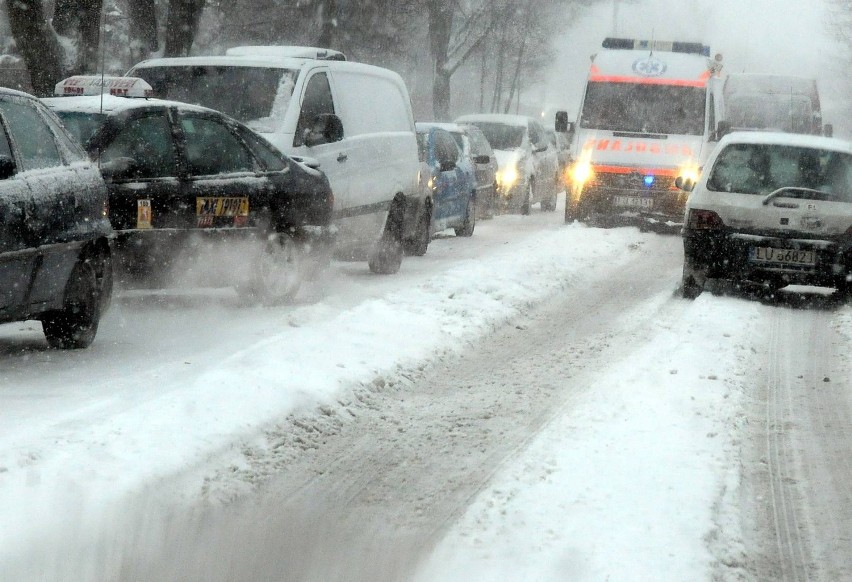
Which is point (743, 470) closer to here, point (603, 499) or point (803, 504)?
point (803, 504)

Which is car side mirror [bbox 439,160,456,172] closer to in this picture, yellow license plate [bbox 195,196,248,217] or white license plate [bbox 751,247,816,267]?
white license plate [bbox 751,247,816,267]

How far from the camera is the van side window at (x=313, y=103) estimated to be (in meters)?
11.7

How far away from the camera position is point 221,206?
33.4ft

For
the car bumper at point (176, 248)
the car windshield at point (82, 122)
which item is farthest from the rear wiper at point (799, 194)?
the car windshield at point (82, 122)

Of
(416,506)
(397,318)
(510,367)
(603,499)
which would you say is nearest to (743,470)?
(603,499)

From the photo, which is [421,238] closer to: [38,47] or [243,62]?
[243,62]

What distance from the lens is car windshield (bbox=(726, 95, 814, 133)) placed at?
2741 cm

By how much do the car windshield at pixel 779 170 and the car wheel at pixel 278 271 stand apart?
13.3ft

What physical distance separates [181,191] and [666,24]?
89223mm

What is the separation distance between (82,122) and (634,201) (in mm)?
11869

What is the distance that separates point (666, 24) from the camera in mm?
95125

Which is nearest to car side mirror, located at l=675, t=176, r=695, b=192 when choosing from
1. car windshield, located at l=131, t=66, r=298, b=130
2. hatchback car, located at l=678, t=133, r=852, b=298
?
hatchback car, located at l=678, t=133, r=852, b=298

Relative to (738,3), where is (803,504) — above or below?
below

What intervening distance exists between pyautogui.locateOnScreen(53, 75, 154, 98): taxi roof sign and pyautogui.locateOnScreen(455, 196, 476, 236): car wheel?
9112 mm
